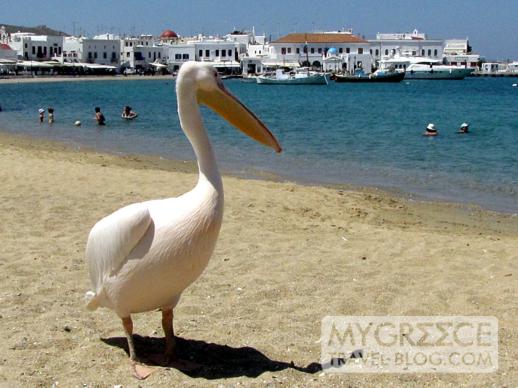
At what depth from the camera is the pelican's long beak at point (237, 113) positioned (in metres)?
3.73

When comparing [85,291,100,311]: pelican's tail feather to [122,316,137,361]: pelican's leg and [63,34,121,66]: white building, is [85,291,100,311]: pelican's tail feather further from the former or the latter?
[63,34,121,66]: white building

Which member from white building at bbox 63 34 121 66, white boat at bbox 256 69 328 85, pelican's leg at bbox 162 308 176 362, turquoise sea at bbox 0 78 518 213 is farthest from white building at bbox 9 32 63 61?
pelican's leg at bbox 162 308 176 362

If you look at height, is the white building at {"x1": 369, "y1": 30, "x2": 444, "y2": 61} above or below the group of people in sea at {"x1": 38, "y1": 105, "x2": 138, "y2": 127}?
above

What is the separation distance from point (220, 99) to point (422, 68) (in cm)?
11118

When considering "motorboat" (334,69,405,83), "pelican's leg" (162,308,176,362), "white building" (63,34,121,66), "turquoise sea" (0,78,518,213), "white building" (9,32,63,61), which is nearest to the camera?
"pelican's leg" (162,308,176,362)

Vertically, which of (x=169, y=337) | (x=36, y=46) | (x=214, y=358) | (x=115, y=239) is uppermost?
(x=36, y=46)

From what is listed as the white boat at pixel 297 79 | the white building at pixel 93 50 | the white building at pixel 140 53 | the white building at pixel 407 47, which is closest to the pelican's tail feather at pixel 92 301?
the white boat at pixel 297 79

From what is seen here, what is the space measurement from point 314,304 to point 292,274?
76 centimetres

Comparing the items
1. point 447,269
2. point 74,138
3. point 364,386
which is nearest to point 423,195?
point 447,269

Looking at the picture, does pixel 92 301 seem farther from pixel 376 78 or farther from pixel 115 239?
pixel 376 78

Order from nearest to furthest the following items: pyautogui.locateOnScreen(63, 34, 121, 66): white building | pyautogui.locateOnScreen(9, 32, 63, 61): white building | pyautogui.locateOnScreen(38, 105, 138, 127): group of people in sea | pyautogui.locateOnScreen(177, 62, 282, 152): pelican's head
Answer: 1. pyautogui.locateOnScreen(177, 62, 282, 152): pelican's head
2. pyautogui.locateOnScreen(38, 105, 138, 127): group of people in sea
3. pyautogui.locateOnScreen(9, 32, 63, 61): white building
4. pyautogui.locateOnScreen(63, 34, 121, 66): white building

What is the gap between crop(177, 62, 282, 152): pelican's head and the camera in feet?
12.0

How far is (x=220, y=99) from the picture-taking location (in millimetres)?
3748

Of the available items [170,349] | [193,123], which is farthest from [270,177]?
[193,123]
